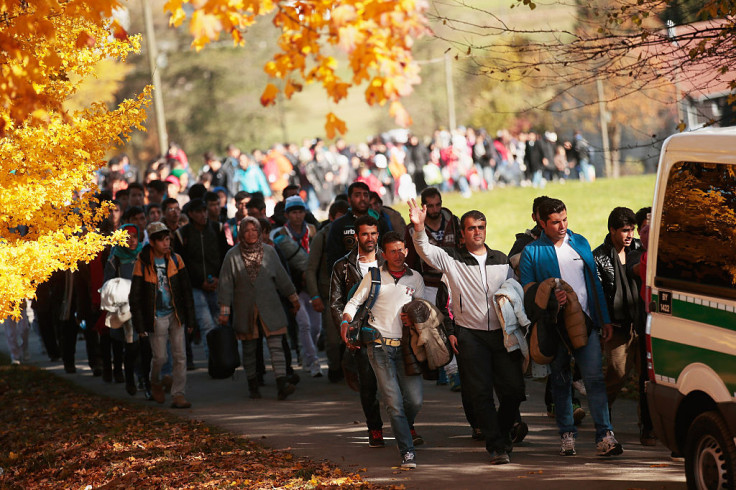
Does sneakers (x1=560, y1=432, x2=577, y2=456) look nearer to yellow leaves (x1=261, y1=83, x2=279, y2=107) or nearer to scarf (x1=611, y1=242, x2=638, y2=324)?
scarf (x1=611, y1=242, x2=638, y2=324)

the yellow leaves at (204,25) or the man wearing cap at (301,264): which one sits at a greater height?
the yellow leaves at (204,25)

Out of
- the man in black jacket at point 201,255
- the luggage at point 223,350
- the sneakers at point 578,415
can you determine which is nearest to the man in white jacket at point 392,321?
the sneakers at point 578,415

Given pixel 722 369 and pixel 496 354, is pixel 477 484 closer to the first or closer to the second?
pixel 496 354

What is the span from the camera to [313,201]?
3591 centimetres

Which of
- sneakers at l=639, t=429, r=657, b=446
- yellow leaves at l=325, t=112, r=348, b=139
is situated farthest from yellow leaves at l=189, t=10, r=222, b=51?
sneakers at l=639, t=429, r=657, b=446

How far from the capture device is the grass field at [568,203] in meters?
28.6

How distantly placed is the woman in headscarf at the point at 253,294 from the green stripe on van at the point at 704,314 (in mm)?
5773

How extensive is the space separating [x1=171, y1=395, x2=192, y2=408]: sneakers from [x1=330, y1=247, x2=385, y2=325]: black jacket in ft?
9.22

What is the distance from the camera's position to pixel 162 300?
1213cm

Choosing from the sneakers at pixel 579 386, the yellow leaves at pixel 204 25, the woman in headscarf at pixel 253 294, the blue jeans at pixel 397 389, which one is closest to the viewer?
the yellow leaves at pixel 204 25

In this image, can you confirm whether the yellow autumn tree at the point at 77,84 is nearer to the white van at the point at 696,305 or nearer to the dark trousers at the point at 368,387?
the dark trousers at the point at 368,387

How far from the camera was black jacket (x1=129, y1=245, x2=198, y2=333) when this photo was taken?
12.1 meters

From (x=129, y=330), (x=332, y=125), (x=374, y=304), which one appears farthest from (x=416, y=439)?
(x=129, y=330)

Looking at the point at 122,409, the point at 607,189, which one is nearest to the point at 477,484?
the point at 122,409
